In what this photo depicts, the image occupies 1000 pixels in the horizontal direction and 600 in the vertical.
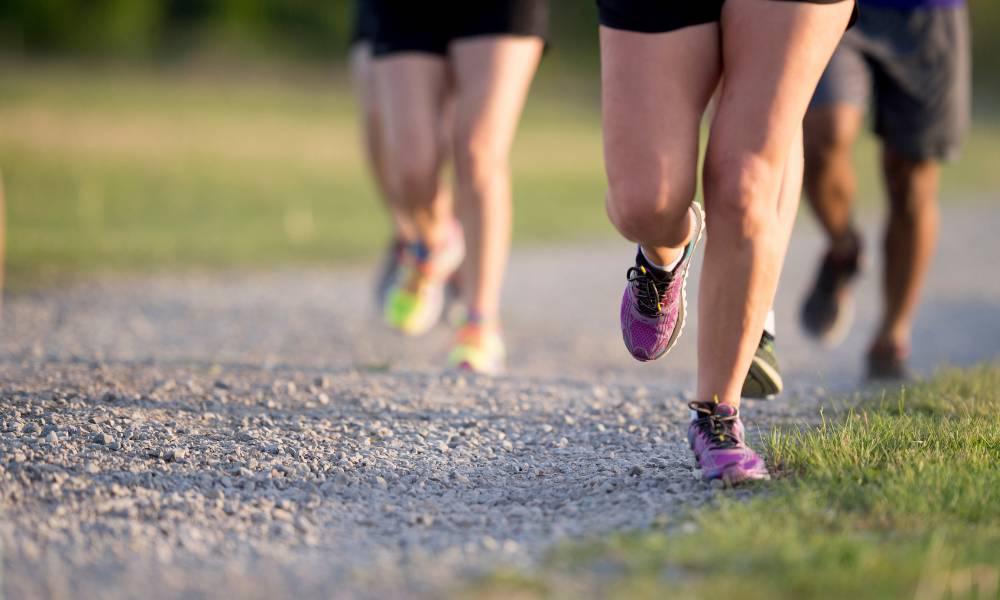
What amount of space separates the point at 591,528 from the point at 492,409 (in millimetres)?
1529

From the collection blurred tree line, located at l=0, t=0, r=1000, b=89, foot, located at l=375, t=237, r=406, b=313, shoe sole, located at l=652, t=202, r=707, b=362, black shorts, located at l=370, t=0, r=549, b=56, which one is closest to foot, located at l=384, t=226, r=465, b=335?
foot, located at l=375, t=237, r=406, b=313

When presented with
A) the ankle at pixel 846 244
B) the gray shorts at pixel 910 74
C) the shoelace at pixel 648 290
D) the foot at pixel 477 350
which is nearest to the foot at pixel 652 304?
the shoelace at pixel 648 290

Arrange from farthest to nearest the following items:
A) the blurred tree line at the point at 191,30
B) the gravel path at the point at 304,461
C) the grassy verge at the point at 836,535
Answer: the blurred tree line at the point at 191,30 → the gravel path at the point at 304,461 → the grassy verge at the point at 836,535

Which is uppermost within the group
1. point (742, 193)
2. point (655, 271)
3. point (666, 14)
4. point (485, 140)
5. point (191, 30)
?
point (191, 30)

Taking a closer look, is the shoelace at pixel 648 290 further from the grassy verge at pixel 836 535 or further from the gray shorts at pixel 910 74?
the gray shorts at pixel 910 74

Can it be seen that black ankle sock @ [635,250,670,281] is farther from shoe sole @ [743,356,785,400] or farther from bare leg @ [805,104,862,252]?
bare leg @ [805,104,862,252]

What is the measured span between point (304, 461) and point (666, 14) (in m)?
1.70

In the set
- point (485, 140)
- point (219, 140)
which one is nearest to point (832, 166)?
point (485, 140)

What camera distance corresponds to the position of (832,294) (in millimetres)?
6793

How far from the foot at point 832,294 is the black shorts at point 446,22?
7.14 feet

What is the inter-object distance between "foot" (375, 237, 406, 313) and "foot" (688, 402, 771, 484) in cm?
372

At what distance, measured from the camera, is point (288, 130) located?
2605cm

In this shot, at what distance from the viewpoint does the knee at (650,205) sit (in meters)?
3.49

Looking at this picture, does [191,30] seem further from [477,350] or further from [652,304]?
[652,304]
